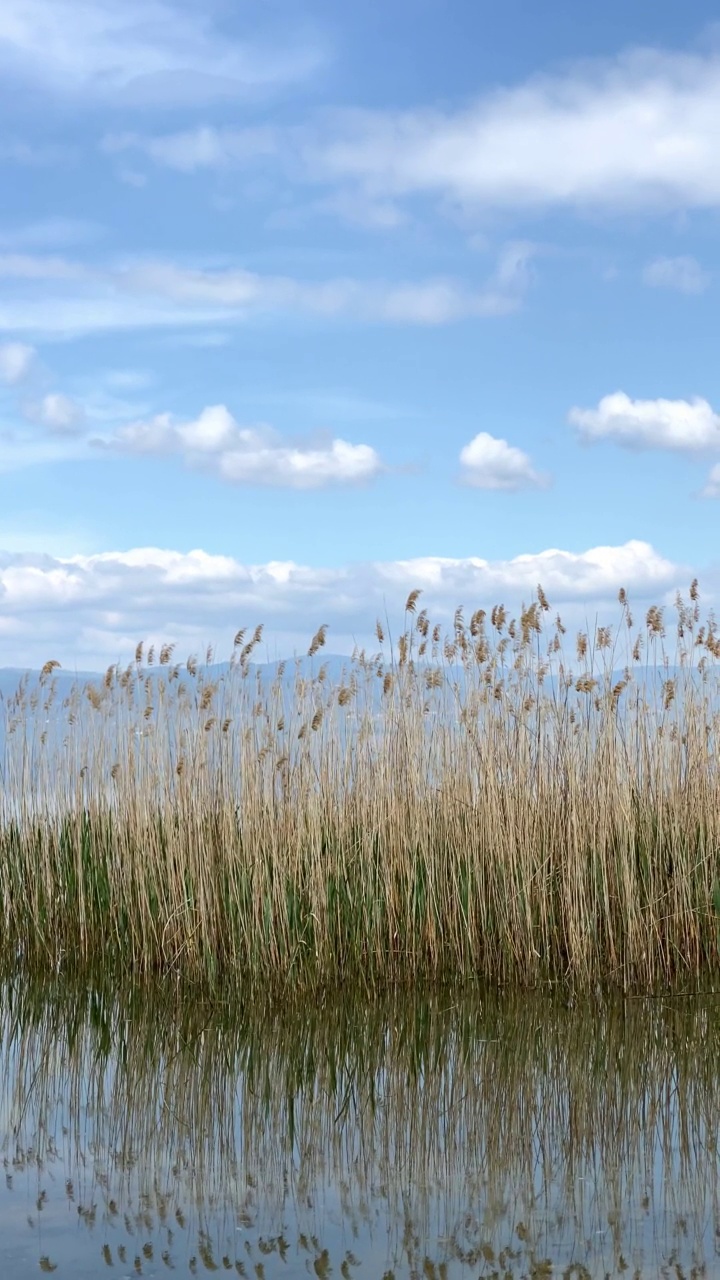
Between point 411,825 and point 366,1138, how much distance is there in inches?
88.2

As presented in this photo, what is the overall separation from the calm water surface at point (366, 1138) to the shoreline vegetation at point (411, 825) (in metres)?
0.36

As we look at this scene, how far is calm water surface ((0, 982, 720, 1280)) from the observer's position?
9.69ft

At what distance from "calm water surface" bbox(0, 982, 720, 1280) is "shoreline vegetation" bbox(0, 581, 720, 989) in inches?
14.2

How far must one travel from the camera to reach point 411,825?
581cm

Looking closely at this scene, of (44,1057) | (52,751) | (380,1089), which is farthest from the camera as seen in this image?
(52,751)

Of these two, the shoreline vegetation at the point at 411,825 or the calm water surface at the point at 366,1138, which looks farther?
the shoreline vegetation at the point at 411,825

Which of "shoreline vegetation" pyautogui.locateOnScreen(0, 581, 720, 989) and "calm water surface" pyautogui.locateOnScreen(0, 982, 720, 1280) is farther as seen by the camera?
"shoreline vegetation" pyautogui.locateOnScreen(0, 581, 720, 989)

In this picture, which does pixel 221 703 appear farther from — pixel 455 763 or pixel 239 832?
pixel 455 763

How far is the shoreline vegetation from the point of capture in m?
5.62

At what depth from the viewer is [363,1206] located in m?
3.14

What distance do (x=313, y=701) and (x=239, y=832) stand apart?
0.73 meters

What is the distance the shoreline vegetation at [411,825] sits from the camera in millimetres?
5621

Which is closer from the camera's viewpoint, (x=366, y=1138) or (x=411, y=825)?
(x=366, y=1138)

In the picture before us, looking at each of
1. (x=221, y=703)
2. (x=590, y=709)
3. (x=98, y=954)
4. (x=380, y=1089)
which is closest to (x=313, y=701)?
(x=221, y=703)
